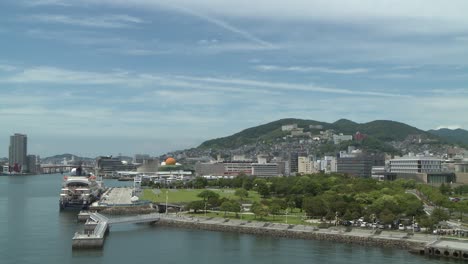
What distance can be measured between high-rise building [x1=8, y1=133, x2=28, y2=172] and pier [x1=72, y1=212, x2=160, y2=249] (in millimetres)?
140791

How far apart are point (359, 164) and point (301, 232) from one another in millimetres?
61351

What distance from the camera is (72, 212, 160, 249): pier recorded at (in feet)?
96.3

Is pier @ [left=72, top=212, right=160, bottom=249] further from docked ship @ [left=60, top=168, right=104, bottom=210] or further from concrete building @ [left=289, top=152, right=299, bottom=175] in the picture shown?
concrete building @ [left=289, top=152, right=299, bottom=175]

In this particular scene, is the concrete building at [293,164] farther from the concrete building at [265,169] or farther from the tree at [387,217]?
the tree at [387,217]

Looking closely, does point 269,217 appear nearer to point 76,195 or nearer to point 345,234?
point 345,234

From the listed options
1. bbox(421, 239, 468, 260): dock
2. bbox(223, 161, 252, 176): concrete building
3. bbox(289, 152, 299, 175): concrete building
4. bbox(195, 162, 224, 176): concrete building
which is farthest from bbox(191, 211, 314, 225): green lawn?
bbox(195, 162, 224, 176): concrete building

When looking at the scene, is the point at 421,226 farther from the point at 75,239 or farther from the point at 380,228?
the point at 75,239

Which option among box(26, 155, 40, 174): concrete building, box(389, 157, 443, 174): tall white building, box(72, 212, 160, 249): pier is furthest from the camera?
box(26, 155, 40, 174): concrete building

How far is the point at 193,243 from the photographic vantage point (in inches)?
1240

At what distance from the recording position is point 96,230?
3203cm

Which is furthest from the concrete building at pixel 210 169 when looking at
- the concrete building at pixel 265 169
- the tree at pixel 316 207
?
the tree at pixel 316 207

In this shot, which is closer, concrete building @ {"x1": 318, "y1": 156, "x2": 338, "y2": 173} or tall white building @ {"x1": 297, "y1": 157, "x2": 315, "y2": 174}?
concrete building @ {"x1": 318, "y1": 156, "x2": 338, "y2": 173}

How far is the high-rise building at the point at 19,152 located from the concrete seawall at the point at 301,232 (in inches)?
5650

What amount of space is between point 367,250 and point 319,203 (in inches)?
309
